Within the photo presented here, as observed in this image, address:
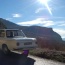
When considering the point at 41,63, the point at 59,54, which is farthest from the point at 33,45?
the point at 41,63

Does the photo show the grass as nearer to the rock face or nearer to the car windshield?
the car windshield

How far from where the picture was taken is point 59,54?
546 inches

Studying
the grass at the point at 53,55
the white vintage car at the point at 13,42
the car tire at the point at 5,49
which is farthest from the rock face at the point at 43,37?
the car tire at the point at 5,49

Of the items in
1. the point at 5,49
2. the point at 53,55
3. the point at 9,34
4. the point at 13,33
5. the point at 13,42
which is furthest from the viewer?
the point at 13,33

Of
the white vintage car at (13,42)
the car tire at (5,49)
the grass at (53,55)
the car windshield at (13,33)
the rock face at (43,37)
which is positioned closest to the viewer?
the grass at (53,55)

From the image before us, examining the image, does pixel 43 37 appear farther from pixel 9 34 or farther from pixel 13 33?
pixel 9 34

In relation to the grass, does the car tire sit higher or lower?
higher

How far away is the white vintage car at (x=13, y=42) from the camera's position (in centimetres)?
1400

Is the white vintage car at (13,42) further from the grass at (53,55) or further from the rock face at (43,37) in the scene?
the rock face at (43,37)

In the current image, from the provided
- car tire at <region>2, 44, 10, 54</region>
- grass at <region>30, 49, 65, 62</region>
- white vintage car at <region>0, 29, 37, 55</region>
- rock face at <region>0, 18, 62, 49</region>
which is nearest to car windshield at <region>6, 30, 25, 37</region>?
white vintage car at <region>0, 29, 37, 55</region>

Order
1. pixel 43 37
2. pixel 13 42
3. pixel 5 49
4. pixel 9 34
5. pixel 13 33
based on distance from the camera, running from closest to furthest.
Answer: pixel 13 42, pixel 5 49, pixel 9 34, pixel 13 33, pixel 43 37

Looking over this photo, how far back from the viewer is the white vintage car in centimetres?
1400

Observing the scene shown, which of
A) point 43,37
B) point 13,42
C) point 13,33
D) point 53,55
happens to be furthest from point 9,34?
point 43,37

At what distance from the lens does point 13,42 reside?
1408 cm
